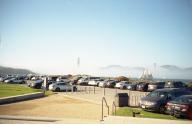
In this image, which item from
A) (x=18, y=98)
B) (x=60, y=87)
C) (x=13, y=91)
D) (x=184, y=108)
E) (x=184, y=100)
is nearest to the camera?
(x=184, y=108)

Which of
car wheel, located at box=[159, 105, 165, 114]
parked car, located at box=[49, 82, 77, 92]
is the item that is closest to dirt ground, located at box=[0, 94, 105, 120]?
car wheel, located at box=[159, 105, 165, 114]

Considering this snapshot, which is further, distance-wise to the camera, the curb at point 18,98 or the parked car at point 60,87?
the parked car at point 60,87

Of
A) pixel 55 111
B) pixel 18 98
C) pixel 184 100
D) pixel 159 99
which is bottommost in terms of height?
pixel 55 111

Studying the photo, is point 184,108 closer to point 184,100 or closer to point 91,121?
point 184,100

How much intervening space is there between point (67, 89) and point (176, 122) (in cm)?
2744

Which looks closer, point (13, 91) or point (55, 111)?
point (55, 111)

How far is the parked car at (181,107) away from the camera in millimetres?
15062

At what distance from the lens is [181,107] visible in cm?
1534

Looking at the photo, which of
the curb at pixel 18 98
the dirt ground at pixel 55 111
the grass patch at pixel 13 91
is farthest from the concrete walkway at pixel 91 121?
the grass patch at pixel 13 91

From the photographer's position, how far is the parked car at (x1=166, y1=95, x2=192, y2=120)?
593 inches

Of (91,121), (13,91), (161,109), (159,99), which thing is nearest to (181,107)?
(161,109)

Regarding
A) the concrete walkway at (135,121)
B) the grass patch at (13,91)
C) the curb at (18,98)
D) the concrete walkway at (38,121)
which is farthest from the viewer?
the grass patch at (13,91)

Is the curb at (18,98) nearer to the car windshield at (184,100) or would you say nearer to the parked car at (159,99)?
the parked car at (159,99)

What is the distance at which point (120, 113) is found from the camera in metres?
16.5
